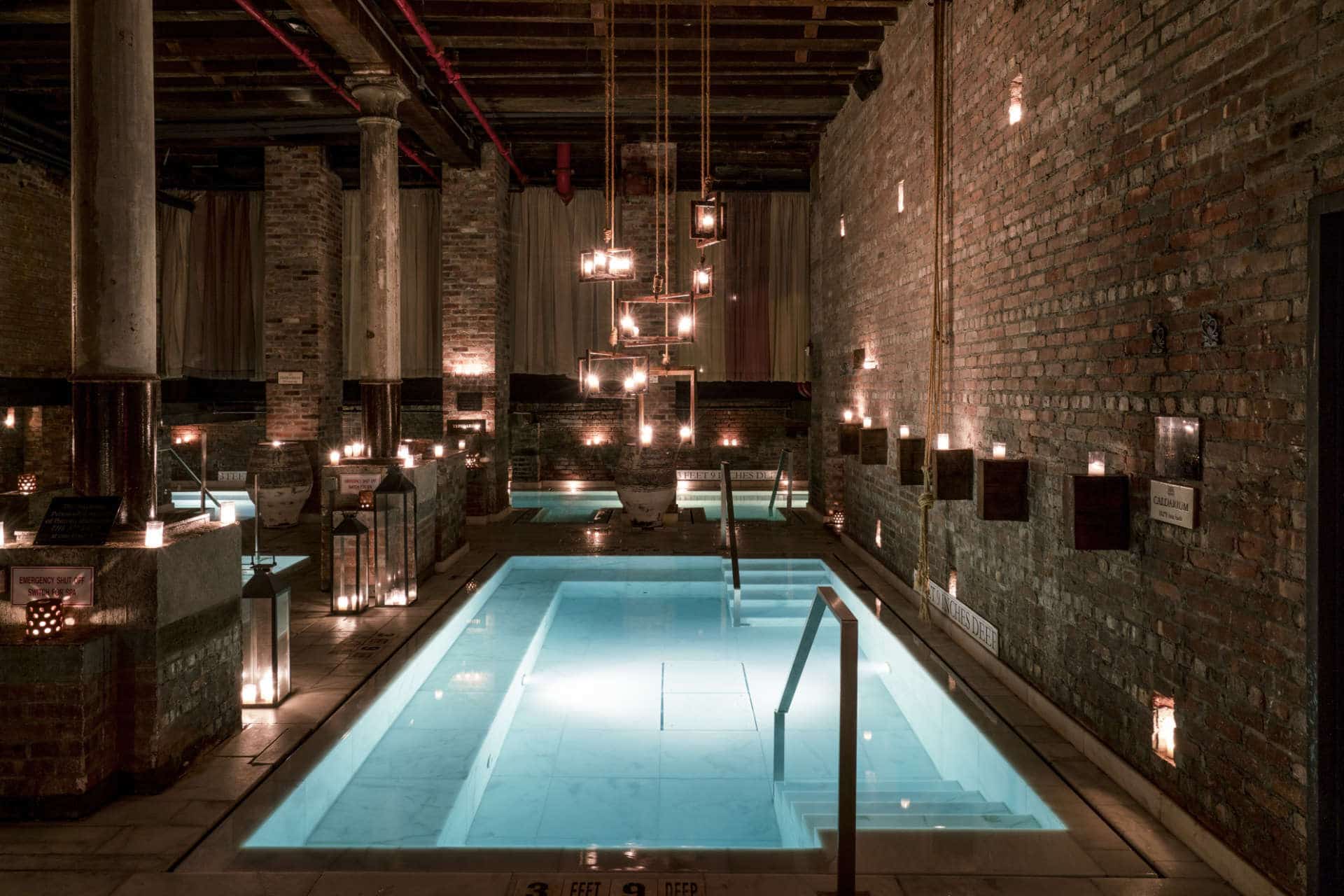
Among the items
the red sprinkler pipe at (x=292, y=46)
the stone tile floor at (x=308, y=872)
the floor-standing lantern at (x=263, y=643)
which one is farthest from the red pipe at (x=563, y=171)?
the stone tile floor at (x=308, y=872)

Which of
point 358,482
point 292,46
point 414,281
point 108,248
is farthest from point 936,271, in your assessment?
point 414,281

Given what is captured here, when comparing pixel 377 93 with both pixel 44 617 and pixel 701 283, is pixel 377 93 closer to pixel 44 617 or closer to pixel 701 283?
pixel 701 283

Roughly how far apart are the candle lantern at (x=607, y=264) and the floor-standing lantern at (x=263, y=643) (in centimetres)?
353

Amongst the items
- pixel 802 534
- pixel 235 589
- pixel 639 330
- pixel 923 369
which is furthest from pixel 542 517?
pixel 235 589

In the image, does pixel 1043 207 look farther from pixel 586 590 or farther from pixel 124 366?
pixel 586 590

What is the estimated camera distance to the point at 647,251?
1112cm

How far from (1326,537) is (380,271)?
23.1 feet

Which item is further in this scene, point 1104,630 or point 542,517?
point 542,517

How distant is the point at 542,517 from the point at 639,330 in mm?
2853

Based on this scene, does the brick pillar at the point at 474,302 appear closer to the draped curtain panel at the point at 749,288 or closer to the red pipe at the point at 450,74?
the red pipe at the point at 450,74

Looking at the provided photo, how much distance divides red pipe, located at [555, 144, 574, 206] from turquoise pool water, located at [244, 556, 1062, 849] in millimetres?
6489

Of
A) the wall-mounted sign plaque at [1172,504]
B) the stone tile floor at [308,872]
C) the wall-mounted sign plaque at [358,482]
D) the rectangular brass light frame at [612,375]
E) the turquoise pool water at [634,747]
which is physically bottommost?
the turquoise pool water at [634,747]

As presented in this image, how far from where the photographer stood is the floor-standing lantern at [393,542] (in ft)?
20.8

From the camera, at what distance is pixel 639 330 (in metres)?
11.1
